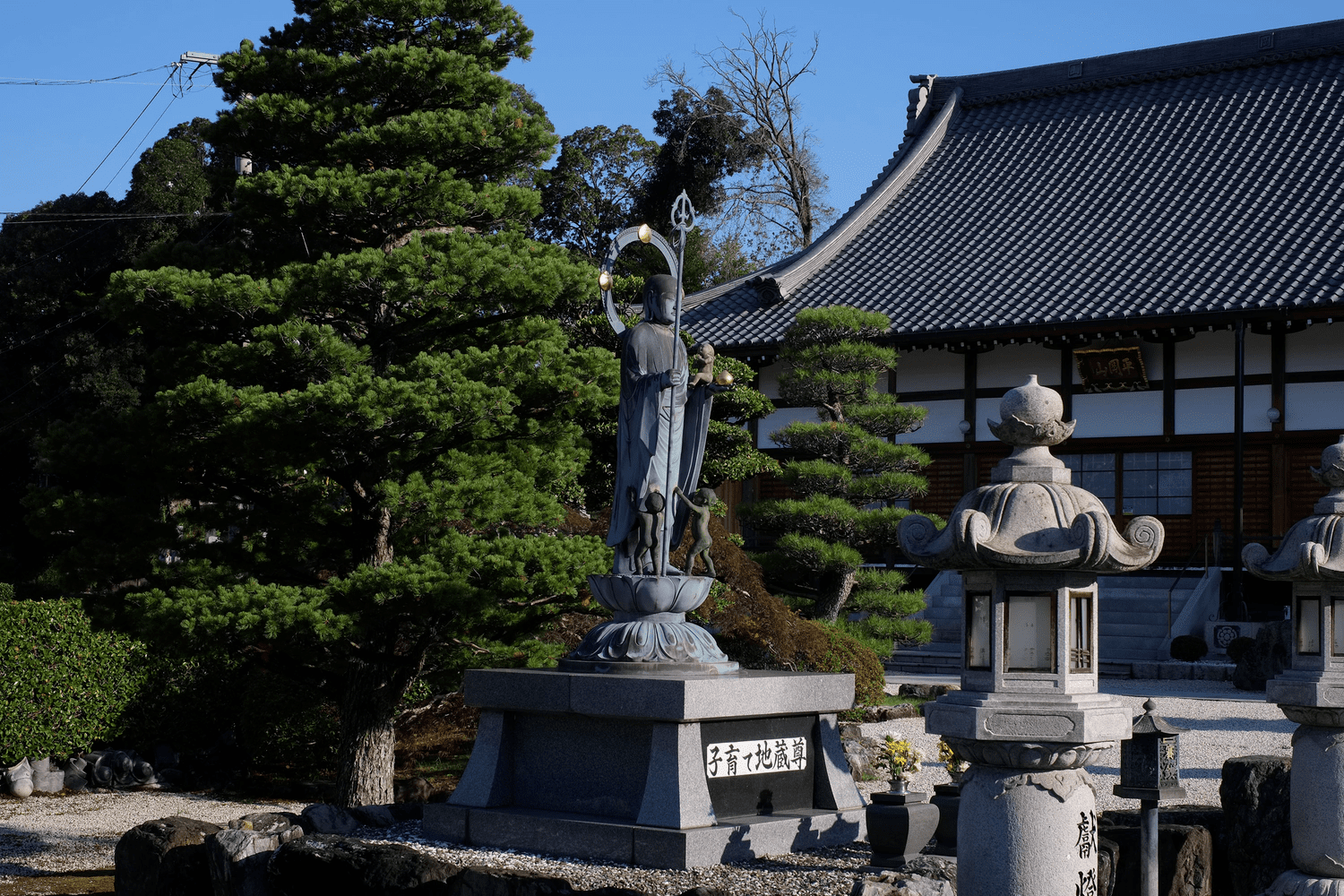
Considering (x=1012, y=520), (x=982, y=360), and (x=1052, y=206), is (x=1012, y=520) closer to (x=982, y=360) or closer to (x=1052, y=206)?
(x=982, y=360)

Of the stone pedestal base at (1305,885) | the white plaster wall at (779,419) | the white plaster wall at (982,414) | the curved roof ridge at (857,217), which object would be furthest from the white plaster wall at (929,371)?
the stone pedestal base at (1305,885)

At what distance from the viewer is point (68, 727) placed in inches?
472

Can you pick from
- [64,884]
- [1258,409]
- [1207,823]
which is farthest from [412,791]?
[1258,409]

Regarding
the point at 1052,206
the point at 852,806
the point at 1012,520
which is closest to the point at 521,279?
the point at 852,806

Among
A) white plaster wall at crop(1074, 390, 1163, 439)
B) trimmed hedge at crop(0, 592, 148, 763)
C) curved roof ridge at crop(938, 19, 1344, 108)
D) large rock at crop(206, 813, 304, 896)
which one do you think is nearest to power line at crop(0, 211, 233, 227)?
trimmed hedge at crop(0, 592, 148, 763)

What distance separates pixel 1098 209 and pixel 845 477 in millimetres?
9466

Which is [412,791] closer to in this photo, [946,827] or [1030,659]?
[946,827]

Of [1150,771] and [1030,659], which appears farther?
[1150,771]

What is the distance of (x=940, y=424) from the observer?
2116cm

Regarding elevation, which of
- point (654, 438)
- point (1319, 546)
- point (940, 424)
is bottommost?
point (1319, 546)

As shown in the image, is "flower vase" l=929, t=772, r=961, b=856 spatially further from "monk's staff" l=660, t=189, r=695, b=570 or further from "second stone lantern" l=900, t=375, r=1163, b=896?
"second stone lantern" l=900, t=375, r=1163, b=896

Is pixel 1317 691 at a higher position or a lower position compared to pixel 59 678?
higher

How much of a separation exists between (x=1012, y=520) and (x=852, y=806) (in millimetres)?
3270

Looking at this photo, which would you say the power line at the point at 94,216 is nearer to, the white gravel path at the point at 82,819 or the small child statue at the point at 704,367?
the white gravel path at the point at 82,819
